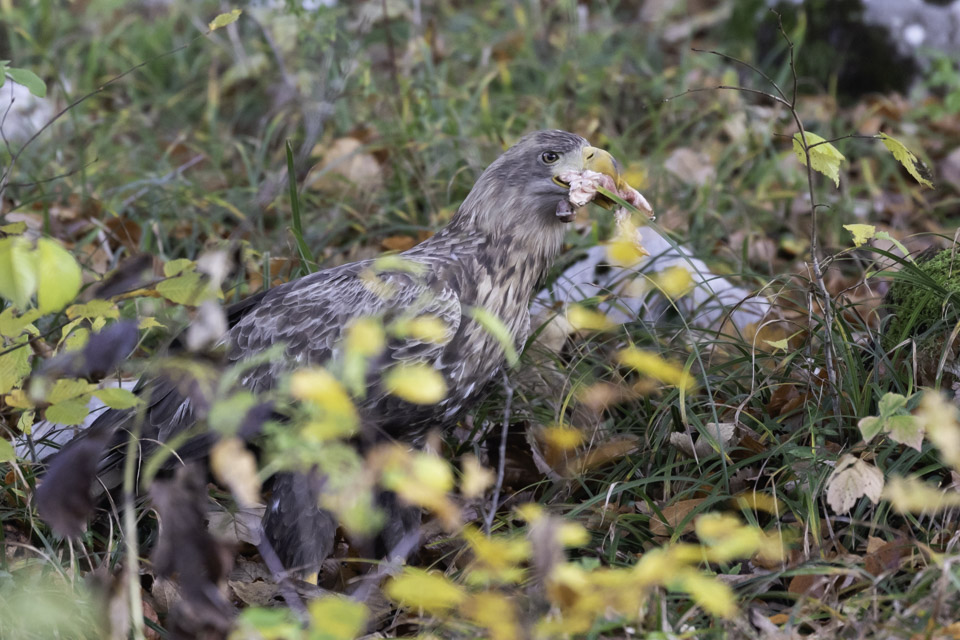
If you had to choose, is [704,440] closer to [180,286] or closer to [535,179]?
[535,179]

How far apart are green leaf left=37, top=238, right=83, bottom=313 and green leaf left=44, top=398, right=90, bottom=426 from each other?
437mm

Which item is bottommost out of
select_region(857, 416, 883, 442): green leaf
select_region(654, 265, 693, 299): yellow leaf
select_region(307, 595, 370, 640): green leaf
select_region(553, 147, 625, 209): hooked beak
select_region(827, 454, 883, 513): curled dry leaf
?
select_region(827, 454, 883, 513): curled dry leaf

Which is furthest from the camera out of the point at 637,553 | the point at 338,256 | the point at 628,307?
the point at 338,256

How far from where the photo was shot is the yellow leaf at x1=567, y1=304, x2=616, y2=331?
9.56 feet

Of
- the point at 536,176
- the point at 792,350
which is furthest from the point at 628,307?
the point at 536,176

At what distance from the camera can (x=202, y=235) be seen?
4141mm

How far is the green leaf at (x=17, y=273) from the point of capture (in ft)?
5.34

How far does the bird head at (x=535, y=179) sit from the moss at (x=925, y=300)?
871 millimetres

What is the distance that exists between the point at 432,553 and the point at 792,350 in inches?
47.1

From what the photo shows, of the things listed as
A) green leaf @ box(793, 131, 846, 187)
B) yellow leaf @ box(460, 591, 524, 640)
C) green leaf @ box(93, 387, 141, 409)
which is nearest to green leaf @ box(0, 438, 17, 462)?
green leaf @ box(93, 387, 141, 409)

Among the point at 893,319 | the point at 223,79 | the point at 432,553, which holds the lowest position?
the point at 432,553

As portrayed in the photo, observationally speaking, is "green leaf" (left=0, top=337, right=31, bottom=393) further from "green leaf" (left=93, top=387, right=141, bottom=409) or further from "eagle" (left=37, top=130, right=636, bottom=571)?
"green leaf" (left=93, top=387, right=141, bottom=409)

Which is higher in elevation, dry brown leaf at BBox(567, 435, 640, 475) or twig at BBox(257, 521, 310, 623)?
twig at BBox(257, 521, 310, 623)

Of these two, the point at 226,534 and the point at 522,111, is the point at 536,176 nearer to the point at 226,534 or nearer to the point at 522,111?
the point at 226,534
